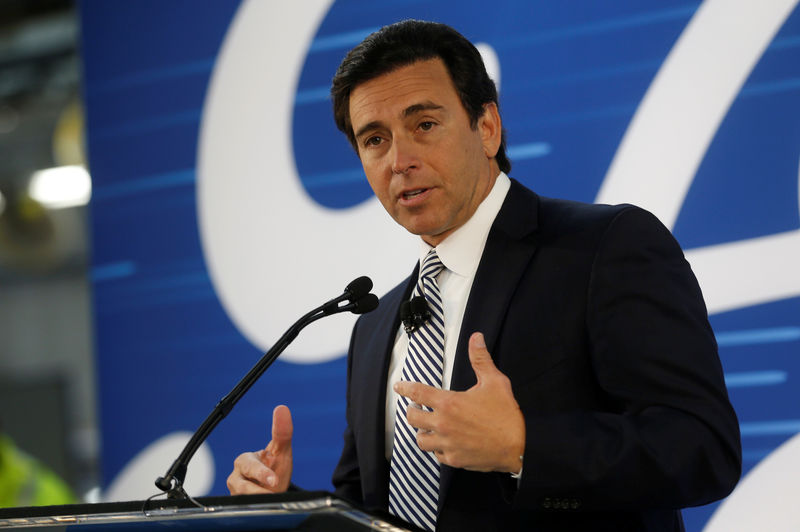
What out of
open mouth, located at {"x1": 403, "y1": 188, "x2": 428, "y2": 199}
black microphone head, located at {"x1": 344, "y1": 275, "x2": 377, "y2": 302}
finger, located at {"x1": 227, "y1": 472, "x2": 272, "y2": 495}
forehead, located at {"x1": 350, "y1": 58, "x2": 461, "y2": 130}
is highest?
forehead, located at {"x1": 350, "y1": 58, "x2": 461, "y2": 130}

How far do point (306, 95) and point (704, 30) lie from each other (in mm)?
1224

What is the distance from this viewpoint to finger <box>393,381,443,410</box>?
1347 mm

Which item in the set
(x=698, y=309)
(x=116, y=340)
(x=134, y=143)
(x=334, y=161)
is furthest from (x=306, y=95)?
(x=698, y=309)

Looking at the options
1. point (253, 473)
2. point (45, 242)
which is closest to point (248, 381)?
point (253, 473)

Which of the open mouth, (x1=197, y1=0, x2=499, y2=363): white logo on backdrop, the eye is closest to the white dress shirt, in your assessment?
the open mouth

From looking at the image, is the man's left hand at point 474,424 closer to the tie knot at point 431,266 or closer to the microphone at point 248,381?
the microphone at point 248,381

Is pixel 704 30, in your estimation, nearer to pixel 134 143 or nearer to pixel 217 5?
pixel 217 5

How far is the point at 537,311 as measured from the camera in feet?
5.32

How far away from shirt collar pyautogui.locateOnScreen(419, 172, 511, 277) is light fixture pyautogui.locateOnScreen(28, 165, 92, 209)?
8.14 m

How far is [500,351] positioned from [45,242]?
826 centimetres

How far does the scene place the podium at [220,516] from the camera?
1.14 m

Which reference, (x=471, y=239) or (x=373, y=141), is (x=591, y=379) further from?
(x=373, y=141)

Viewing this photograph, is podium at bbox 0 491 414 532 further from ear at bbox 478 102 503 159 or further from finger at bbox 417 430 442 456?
ear at bbox 478 102 503 159

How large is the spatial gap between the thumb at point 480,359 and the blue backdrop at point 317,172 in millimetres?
1079
